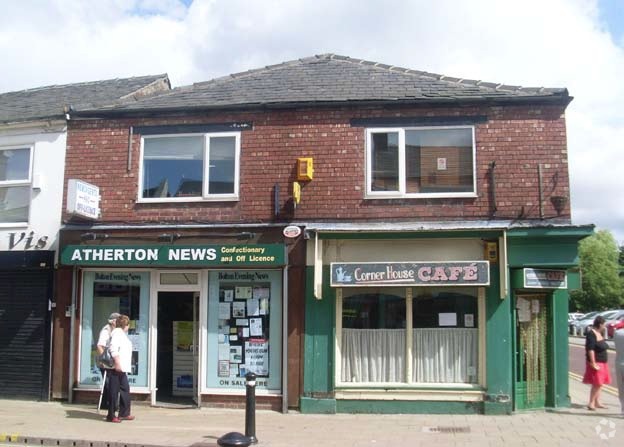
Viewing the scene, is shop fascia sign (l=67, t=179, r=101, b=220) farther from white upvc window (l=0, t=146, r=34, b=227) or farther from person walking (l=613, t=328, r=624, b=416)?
person walking (l=613, t=328, r=624, b=416)

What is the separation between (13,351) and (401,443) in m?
7.73

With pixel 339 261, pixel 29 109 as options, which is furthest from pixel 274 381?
pixel 29 109

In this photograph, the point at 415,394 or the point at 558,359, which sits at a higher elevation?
the point at 558,359

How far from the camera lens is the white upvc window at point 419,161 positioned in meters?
11.4

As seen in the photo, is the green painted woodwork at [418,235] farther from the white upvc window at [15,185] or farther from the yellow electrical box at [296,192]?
the white upvc window at [15,185]

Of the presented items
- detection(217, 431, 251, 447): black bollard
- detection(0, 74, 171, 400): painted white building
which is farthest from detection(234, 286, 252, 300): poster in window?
detection(217, 431, 251, 447): black bollard

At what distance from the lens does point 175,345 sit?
1303cm

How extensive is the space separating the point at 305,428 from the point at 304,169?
4348 millimetres

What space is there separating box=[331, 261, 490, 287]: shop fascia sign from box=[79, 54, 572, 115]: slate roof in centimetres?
290

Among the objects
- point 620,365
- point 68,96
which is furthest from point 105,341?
point 620,365

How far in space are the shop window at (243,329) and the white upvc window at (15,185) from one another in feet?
13.5

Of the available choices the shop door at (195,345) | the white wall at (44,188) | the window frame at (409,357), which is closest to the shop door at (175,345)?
the shop door at (195,345)

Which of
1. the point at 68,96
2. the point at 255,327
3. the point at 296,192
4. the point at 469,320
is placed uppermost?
the point at 68,96

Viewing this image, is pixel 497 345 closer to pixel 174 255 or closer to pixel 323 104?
pixel 323 104
